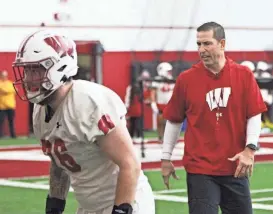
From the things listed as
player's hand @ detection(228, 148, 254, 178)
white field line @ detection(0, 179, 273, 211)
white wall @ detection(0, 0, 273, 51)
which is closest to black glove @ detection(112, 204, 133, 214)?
player's hand @ detection(228, 148, 254, 178)

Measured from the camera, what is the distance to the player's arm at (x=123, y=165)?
419 cm

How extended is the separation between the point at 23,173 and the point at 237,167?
889cm

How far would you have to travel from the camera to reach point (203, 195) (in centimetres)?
589

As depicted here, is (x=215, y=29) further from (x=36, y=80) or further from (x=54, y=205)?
(x=36, y=80)

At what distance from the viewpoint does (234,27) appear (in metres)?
28.2

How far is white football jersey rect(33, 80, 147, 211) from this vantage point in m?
4.26

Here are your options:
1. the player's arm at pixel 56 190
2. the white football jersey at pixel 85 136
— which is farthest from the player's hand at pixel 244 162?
the player's arm at pixel 56 190

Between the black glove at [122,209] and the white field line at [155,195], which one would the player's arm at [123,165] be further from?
the white field line at [155,195]

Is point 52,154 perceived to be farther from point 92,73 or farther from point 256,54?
point 256,54

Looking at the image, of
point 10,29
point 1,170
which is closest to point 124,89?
point 10,29

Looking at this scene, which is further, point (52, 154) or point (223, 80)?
point (223, 80)

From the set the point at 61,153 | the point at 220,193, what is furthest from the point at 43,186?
the point at 61,153

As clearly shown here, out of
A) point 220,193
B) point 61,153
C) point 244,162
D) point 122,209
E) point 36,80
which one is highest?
point 36,80

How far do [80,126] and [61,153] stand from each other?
0.78 ft
